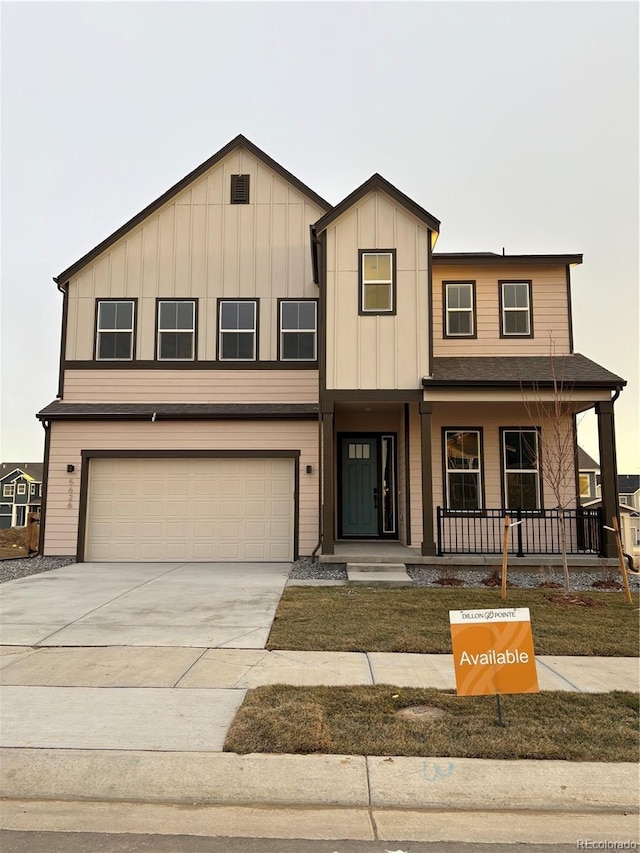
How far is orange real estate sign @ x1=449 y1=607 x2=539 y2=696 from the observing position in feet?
13.4

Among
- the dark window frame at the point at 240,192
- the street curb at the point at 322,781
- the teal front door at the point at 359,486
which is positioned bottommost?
the street curb at the point at 322,781

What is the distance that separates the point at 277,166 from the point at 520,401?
8.40 metres

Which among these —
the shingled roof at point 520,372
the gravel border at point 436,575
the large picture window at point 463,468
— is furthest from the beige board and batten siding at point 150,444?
the shingled roof at point 520,372

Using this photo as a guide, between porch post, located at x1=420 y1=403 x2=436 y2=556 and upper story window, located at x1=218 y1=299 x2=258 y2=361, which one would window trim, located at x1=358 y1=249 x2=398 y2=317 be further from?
upper story window, located at x1=218 y1=299 x2=258 y2=361

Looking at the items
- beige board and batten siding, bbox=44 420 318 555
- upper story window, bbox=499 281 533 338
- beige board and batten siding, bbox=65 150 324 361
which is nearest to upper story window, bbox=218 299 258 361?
beige board and batten siding, bbox=65 150 324 361

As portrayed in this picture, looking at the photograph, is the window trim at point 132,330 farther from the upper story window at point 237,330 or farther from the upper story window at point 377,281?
the upper story window at point 377,281

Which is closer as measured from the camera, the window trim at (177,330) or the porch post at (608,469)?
the porch post at (608,469)

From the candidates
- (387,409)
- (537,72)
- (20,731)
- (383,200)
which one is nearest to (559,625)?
(20,731)

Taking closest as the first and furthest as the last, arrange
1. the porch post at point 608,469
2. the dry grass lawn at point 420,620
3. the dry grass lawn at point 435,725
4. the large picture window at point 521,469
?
the dry grass lawn at point 435,725
the dry grass lawn at point 420,620
the porch post at point 608,469
the large picture window at point 521,469

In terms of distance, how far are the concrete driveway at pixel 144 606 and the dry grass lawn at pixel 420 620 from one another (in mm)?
483

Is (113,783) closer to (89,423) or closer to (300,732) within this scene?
(300,732)

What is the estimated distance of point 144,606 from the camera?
8508 millimetres

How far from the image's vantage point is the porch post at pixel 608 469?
11.5 m

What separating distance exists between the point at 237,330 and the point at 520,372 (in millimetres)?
6709
